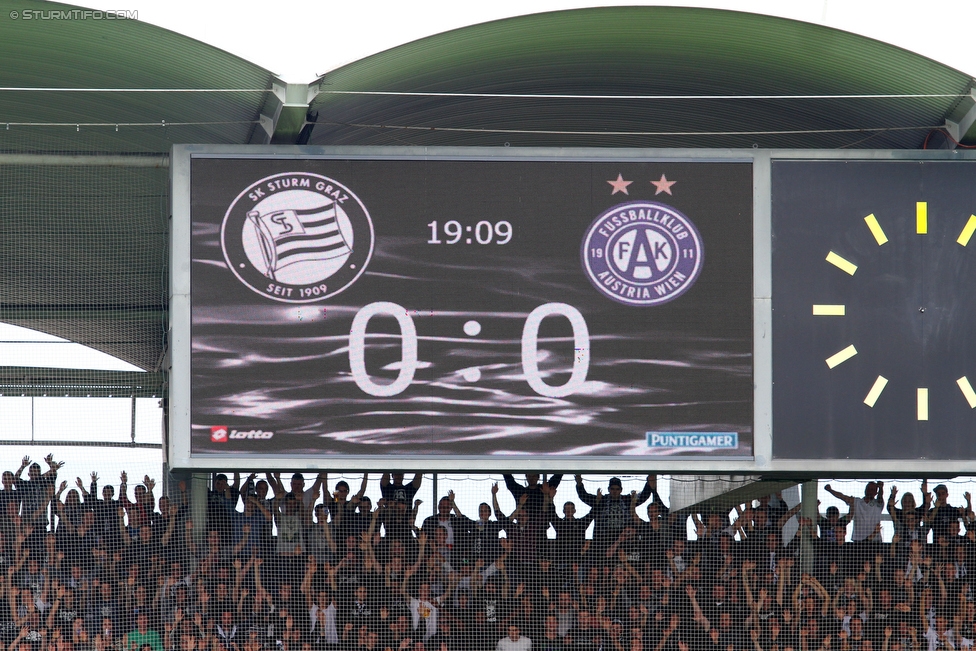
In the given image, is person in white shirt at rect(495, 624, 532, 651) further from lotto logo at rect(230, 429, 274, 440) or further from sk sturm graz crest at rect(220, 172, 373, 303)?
sk sturm graz crest at rect(220, 172, 373, 303)

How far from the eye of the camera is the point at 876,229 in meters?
9.96

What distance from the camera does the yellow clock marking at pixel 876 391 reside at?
9805 millimetres

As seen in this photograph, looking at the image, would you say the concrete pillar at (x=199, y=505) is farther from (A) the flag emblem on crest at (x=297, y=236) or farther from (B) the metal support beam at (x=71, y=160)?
(B) the metal support beam at (x=71, y=160)

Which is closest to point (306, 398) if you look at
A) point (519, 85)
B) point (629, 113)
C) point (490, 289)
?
point (490, 289)

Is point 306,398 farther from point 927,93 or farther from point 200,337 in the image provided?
point 927,93

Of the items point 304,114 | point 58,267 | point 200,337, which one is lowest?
point 200,337

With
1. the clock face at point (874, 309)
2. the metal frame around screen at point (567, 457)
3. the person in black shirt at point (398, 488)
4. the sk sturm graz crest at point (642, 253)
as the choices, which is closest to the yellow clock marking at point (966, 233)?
the clock face at point (874, 309)

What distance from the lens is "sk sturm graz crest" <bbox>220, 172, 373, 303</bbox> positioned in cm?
970

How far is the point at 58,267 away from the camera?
12.3 m

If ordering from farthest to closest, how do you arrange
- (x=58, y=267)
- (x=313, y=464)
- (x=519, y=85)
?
1. (x=58, y=267)
2. (x=519, y=85)
3. (x=313, y=464)

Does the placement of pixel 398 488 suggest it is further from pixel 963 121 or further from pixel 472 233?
pixel 963 121

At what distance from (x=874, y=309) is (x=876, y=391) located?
25.2 inches

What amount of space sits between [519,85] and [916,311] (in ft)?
11.8

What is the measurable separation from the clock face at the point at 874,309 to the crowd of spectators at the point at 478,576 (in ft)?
5.79
